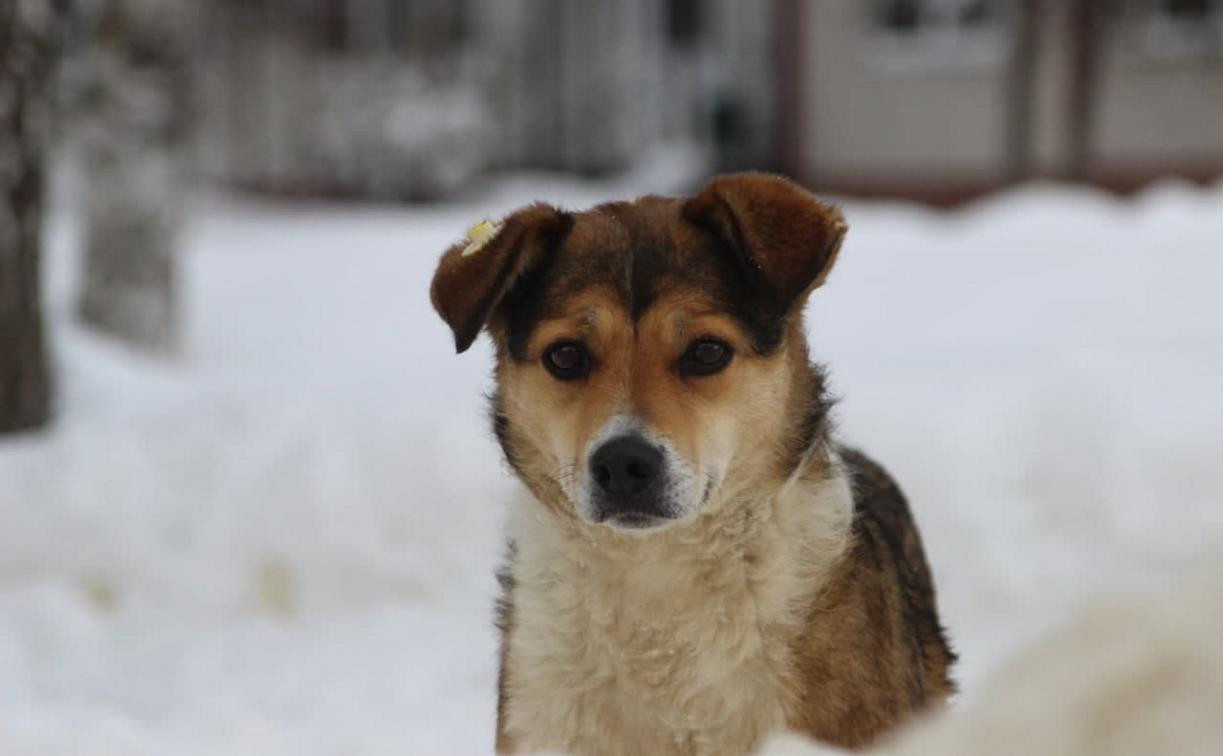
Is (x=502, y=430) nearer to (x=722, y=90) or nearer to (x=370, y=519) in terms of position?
(x=370, y=519)

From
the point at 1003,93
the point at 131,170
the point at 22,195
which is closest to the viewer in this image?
the point at 22,195

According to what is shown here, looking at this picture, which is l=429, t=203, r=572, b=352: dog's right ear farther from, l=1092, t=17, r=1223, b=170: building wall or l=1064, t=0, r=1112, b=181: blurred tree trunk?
l=1092, t=17, r=1223, b=170: building wall

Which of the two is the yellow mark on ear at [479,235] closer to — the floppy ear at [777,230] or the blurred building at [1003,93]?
the floppy ear at [777,230]

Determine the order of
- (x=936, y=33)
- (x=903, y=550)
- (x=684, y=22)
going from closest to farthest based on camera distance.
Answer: (x=903, y=550)
(x=936, y=33)
(x=684, y=22)

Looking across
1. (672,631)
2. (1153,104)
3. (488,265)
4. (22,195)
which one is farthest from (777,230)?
(1153,104)

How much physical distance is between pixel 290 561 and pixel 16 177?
214 cm

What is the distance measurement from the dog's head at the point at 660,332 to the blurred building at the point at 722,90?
1557 cm

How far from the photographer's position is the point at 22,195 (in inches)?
275

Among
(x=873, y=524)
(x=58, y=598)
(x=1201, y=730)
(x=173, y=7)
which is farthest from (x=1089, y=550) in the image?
(x=173, y=7)

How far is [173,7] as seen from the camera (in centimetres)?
923

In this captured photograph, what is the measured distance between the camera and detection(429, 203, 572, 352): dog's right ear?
3.71m

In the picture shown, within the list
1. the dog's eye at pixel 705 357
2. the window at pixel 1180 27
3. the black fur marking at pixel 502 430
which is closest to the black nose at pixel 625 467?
the dog's eye at pixel 705 357

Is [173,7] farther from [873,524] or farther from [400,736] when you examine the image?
[873,524]

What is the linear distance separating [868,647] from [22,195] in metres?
4.93
